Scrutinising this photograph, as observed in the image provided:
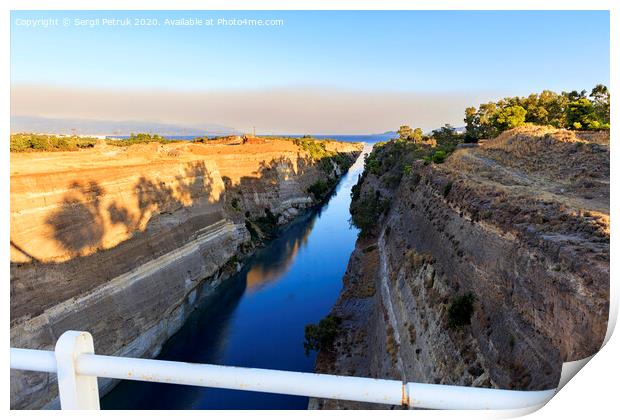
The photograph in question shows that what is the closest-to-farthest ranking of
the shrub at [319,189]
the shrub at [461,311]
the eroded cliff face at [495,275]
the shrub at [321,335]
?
the eroded cliff face at [495,275] → the shrub at [461,311] → the shrub at [321,335] → the shrub at [319,189]

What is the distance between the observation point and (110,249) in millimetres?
16391

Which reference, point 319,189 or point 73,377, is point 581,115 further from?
point 319,189

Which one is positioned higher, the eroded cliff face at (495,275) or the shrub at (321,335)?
the eroded cliff face at (495,275)

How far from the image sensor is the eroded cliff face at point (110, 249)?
1262 cm

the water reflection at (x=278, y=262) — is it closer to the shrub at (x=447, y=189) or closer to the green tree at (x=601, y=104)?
the shrub at (x=447, y=189)

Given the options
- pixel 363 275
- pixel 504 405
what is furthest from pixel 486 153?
pixel 504 405

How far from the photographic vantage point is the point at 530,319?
22.2 ft

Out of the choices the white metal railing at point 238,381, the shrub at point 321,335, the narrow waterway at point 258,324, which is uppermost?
the white metal railing at point 238,381

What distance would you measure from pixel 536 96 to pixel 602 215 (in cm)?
2929

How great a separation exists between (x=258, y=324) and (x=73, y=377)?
20.5 metres

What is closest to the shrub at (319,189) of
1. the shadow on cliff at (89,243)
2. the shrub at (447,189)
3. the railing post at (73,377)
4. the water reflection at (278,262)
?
the water reflection at (278,262)

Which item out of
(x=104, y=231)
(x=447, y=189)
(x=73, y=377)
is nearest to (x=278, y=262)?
(x=104, y=231)

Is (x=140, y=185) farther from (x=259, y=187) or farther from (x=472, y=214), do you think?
(x=259, y=187)

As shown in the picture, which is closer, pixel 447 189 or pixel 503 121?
pixel 447 189
